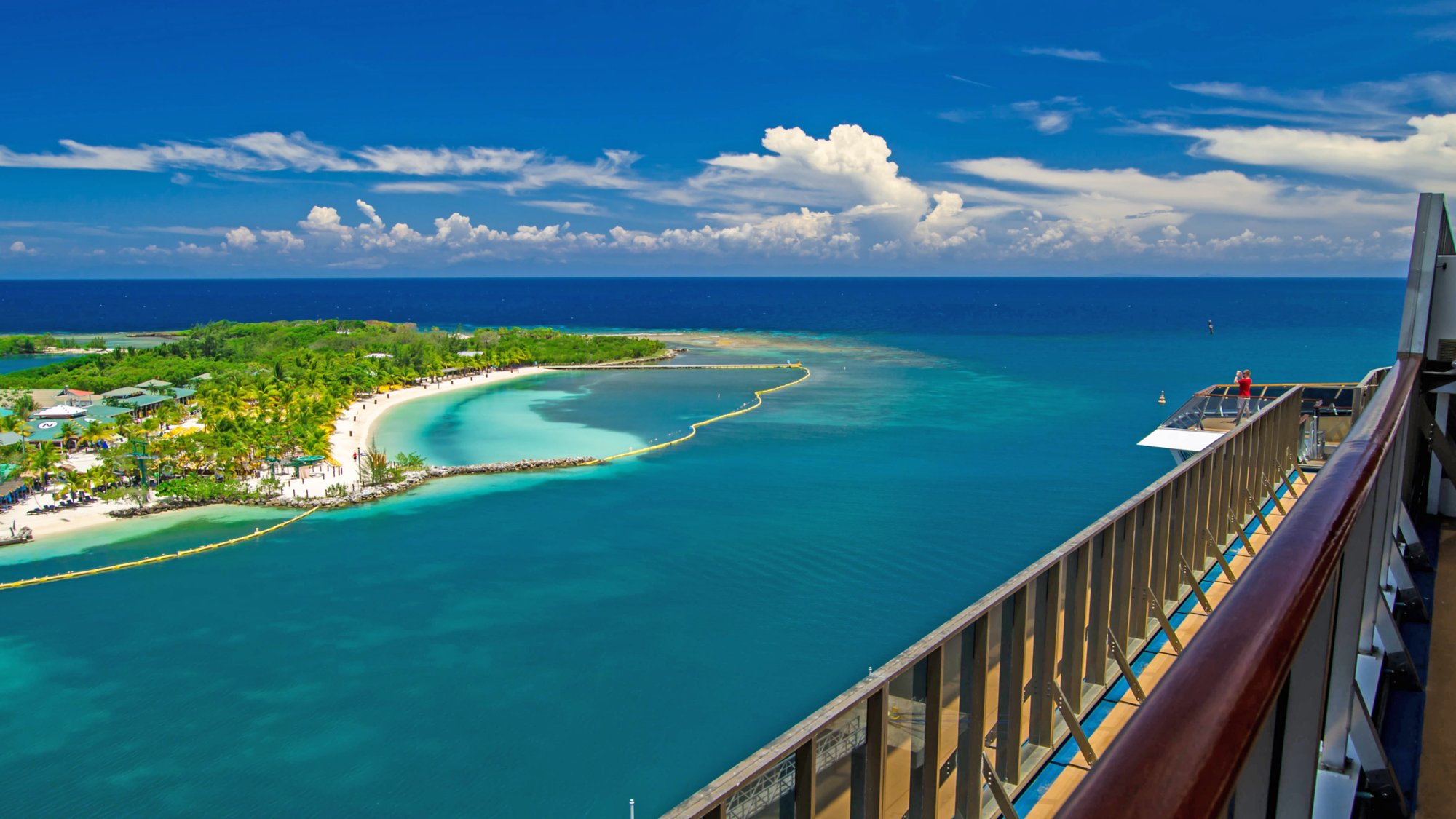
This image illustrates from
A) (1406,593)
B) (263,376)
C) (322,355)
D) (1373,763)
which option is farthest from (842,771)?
(322,355)

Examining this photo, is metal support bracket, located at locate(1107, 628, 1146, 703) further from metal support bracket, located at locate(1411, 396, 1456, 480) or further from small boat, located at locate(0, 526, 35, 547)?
small boat, located at locate(0, 526, 35, 547)

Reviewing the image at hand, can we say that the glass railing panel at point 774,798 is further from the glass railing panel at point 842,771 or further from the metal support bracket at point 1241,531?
the metal support bracket at point 1241,531

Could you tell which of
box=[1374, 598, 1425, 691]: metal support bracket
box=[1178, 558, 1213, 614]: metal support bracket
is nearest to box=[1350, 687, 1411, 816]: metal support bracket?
box=[1374, 598, 1425, 691]: metal support bracket

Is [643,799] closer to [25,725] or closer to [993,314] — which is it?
[25,725]

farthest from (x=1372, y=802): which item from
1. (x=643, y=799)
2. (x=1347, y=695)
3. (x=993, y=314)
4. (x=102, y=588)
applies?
(x=993, y=314)

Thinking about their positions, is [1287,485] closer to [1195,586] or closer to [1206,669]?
[1195,586]

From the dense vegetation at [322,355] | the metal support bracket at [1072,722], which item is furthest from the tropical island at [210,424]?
the metal support bracket at [1072,722]
